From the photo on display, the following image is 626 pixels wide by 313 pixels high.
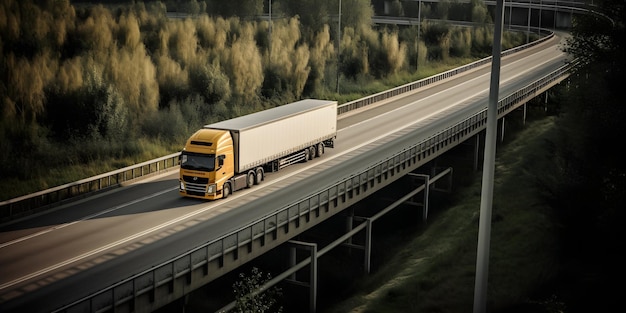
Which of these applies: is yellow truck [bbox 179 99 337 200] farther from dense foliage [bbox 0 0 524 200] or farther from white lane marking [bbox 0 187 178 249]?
dense foliage [bbox 0 0 524 200]

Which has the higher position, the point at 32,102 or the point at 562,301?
the point at 32,102

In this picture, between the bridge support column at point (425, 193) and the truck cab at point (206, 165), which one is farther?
the bridge support column at point (425, 193)

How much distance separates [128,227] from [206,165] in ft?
17.1

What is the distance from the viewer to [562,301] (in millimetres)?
29938

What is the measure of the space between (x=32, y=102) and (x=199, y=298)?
1861cm

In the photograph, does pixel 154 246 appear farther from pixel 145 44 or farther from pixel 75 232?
pixel 145 44

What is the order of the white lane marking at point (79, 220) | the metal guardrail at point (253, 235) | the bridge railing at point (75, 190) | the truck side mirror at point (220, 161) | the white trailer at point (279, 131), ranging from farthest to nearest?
the white trailer at point (279, 131) < the truck side mirror at point (220, 161) < the bridge railing at point (75, 190) < the white lane marking at point (79, 220) < the metal guardrail at point (253, 235)

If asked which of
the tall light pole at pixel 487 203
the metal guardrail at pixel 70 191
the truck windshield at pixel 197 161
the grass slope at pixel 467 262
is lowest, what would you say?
the grass slope at pixel 467 262

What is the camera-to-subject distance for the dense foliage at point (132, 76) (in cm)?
4444

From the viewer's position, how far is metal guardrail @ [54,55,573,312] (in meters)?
23.4

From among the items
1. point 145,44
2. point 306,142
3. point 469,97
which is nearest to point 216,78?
point 145,44

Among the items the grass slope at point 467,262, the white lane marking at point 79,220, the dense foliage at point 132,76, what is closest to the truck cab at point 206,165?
the white lane marking at point 79,220

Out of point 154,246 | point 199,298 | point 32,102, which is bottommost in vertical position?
point 199,298

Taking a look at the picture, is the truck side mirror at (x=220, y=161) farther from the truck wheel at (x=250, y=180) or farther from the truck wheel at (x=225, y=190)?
the truck wheel at (x=250, y=180)
